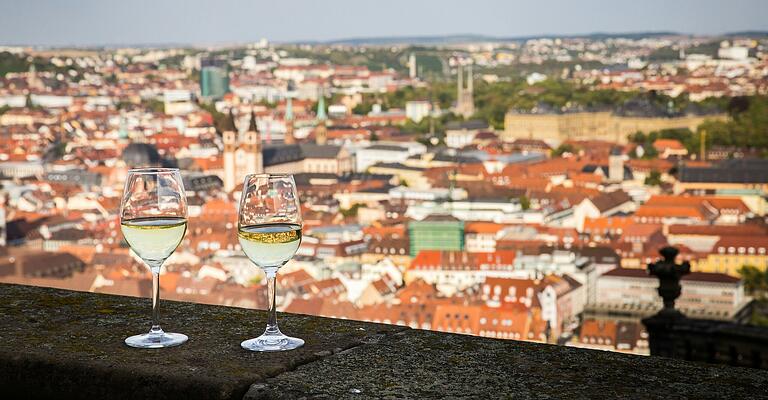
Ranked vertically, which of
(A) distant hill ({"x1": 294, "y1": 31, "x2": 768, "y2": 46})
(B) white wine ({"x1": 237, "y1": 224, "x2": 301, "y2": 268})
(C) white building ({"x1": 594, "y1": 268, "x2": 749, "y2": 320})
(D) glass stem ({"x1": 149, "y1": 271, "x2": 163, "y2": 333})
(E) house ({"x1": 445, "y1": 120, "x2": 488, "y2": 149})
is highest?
(A) distant hill ({"x1": 294, "y1": 31, "x2": 768, "y2": 46})

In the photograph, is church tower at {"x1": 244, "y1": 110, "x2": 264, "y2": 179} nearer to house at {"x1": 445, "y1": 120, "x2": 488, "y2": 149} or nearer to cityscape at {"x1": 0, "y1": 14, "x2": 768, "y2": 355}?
cityscape at {"x1": 0, "y1": 14, "x2": 768, "y2": 355}

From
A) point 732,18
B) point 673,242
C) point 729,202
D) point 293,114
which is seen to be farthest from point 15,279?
point 293,114

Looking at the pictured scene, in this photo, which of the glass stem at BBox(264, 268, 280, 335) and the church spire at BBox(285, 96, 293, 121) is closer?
the glass stem at BBox(264, 268, 280, 335)

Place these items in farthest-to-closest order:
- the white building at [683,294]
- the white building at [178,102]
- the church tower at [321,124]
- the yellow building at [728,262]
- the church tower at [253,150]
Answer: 1. the white building at [178,102]
2. the church tower at [321,124]
3. the church tower at [253,150]
4. the yellow building at [728,262]
5. the white building at [683,294]

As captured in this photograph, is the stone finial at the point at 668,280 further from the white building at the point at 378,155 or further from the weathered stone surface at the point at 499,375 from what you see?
the white building at the point at 378,155

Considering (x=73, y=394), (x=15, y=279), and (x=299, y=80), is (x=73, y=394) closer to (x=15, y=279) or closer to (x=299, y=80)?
(x=15, y=279)

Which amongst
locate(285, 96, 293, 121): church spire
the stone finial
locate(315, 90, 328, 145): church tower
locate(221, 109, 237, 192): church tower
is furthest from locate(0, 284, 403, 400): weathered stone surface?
locate(285, 96, 293, 121): church spire

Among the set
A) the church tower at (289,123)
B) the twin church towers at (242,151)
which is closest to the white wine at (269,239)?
the twin church towers at (242,151)
